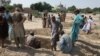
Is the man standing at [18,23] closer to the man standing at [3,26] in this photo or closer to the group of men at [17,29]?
the group of men at [17,29]

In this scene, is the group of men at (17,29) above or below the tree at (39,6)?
above

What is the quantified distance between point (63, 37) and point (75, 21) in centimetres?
131

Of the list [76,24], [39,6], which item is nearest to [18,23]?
[76,24]

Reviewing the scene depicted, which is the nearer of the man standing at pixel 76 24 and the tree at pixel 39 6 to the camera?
the man standing at pixel 76 24

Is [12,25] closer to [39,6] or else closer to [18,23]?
[18,23]

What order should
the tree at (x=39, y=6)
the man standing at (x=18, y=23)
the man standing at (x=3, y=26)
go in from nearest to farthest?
the man standing at (x=3, y=26), the man standing at (x=18, y=23), the tree at (x=39, y=6)

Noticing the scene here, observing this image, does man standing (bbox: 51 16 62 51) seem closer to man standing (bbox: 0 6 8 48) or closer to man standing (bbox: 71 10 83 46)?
man standing (bbox: 71 10 83 46)

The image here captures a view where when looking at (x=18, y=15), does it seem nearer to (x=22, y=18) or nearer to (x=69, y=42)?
(x=22, y=18)

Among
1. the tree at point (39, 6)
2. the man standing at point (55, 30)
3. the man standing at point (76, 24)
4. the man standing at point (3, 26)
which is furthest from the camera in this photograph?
the tree at point (39, 6)

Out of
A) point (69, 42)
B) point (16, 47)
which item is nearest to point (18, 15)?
point (16, 47)

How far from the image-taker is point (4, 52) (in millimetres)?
12914

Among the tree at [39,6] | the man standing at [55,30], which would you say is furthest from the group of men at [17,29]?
the tree at [39,6]

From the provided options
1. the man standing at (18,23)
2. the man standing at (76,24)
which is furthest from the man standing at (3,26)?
the man standing at (76,24)

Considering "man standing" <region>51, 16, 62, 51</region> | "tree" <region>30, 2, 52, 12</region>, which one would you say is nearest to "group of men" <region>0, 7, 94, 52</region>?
"man standing" <region>51, 16, 62, 51</region>
